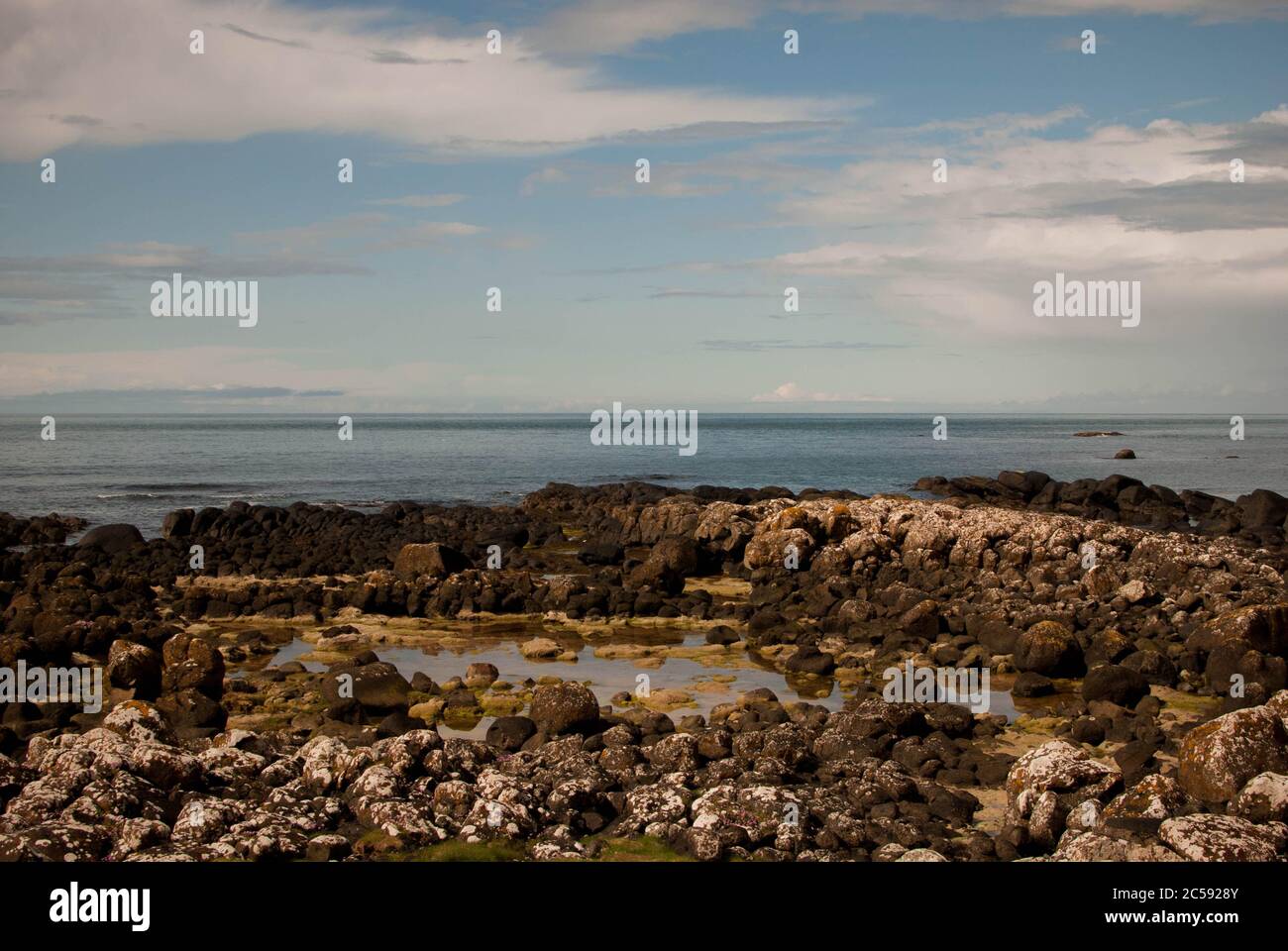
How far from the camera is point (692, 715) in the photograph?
72.8 ft

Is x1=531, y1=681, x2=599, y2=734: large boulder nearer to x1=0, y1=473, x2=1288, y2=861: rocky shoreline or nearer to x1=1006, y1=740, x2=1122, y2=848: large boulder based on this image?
x1=0, y1=473, x2=1288, y2=861: rocky shoreline

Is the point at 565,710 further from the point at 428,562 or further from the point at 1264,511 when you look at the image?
the point at 1264,511

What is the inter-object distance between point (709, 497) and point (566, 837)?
45204 mm

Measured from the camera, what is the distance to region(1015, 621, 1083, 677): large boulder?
2525cm

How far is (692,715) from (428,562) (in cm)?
1692

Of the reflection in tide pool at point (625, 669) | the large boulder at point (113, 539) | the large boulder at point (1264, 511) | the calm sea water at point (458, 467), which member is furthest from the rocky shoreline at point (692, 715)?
the calm sea water at point (458, 467)

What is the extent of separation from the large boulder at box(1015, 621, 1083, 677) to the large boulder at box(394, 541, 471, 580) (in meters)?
18.5

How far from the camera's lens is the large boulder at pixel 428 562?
120 ft

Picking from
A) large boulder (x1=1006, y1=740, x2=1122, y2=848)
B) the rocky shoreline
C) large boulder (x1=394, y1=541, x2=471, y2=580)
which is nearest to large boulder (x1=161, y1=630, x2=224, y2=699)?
the rocky shoreline

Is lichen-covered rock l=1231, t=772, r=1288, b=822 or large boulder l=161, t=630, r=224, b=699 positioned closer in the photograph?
lichen-covered rock l=1231, t=772, r=1288, b=822

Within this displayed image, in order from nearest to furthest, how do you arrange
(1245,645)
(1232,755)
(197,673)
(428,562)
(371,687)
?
1. (1232,755)
2. (371,687)
3. (197,673)
4. (1245,645)
5. (428,562)

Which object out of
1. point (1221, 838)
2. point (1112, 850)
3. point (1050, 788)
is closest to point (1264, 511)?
point (1050, 788)
